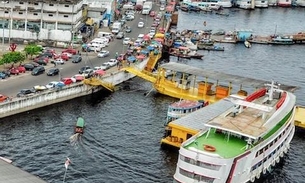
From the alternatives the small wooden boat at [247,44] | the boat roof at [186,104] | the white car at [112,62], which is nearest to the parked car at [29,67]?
the white car at [112,62]

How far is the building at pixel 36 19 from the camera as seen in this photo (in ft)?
302

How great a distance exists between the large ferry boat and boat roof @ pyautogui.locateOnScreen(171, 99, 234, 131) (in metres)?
0.64

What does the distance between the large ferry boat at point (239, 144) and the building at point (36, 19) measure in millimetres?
40893

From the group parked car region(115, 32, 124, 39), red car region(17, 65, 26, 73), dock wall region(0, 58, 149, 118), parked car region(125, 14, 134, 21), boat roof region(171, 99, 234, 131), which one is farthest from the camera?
parked car region(125, 14, 134, 21)

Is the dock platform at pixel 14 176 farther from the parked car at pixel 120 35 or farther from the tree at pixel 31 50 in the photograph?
the parked car at pixel 120 35

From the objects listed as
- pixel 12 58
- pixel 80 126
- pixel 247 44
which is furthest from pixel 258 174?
pixel 247 44

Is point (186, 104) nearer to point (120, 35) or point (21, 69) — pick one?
point (21, 69)

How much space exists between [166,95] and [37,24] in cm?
2901

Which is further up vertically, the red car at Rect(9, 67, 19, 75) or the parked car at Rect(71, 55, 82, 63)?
the parked car at Rect(71, 55, 82, 63)

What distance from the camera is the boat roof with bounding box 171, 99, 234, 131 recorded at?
57.6 m

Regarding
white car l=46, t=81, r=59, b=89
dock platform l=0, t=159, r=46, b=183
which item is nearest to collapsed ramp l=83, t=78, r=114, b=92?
white car l=46, t=81, r=59, b=89

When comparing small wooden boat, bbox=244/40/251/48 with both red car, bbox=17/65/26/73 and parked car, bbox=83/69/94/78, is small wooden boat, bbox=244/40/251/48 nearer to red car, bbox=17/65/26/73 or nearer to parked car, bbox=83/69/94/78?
parked car, bbox=83/69/94/78

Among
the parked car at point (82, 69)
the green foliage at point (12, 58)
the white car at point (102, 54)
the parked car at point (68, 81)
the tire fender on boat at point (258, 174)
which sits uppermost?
the green foliage at point (12, 58)

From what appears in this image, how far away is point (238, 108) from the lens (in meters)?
55.2
